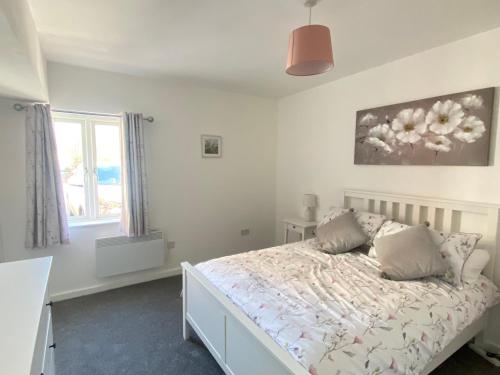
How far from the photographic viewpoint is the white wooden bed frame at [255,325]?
4.72ft

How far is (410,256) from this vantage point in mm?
2082

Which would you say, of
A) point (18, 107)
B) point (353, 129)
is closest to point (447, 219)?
point (353, 129)

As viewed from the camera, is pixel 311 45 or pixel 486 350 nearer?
pixel 311 45

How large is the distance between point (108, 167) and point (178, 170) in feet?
2.62

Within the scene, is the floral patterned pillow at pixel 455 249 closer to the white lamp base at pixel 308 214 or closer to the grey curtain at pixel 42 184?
the white lamp base at pixel 308 214

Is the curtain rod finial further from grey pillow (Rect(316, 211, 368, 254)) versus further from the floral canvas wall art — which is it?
the floral canvas wall art

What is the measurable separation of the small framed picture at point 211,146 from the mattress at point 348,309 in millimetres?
1766

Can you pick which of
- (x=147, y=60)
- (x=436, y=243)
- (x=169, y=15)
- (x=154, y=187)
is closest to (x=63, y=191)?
(x=154, y=187)

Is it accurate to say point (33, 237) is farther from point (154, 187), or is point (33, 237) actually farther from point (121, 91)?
point (121, 91)

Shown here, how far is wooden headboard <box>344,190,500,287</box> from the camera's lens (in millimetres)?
2123

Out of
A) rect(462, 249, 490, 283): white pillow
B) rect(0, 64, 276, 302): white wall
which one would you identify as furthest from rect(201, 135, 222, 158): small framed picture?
rect(462, 249, 490, 283): white pillow

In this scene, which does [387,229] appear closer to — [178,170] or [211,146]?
[211,146]

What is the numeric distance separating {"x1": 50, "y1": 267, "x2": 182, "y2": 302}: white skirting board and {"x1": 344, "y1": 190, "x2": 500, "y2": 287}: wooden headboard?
2.50 m

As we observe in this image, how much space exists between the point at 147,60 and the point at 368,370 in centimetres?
298
